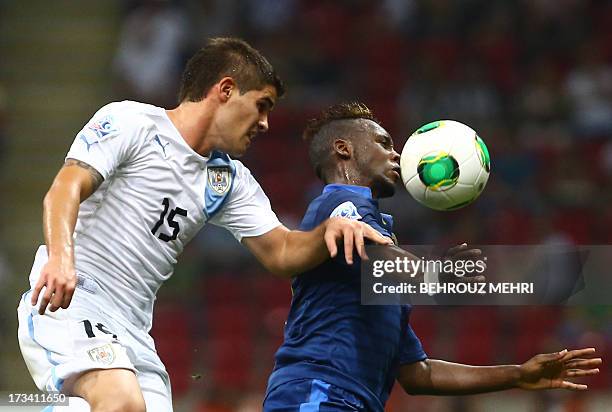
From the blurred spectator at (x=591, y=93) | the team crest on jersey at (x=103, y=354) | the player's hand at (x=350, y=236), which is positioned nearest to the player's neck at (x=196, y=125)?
the player's hand at (x=350, y=236)

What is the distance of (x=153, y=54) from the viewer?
10.8 meters

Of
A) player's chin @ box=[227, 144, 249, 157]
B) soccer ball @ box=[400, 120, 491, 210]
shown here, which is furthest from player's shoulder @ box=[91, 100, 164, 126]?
soccer ball @ box=[400, 120, 491, 210]

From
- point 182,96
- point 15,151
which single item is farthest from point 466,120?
point 182,96

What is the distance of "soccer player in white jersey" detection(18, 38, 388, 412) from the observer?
11.8ft

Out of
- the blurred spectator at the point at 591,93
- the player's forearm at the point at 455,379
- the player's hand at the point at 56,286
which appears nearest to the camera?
the player's hand at the point at 56,286

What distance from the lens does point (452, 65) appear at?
10.6 meters

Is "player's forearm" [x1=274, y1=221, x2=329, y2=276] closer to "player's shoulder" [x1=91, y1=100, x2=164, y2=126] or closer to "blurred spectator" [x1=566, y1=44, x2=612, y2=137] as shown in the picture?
"player's shoulder" [x1=91, y1=100, x2=164, y2=126]

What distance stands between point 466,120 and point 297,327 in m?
6.37

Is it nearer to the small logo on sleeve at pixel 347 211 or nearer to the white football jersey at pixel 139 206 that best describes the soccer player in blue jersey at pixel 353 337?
the small logo on sleeve at pixel 347 211

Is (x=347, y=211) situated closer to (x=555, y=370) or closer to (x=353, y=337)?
(x=353, y=337)

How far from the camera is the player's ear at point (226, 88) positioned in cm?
418

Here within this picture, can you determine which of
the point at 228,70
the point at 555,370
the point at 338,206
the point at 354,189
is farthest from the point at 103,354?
the point at 555,370

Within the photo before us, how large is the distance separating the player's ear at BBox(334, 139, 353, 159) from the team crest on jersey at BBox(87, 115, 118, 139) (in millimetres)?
858

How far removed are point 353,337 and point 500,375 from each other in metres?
0.65
